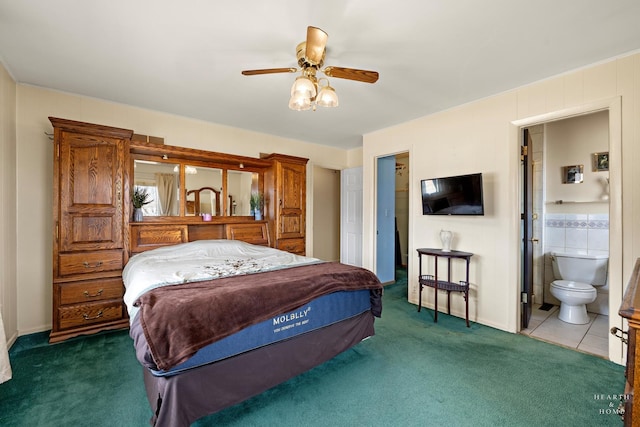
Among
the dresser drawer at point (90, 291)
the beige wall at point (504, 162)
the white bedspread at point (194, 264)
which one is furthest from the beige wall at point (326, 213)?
the dresser drawer at point (90, 291)

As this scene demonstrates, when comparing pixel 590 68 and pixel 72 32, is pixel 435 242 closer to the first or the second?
pixel 590 68

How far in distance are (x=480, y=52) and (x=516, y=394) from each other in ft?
8.61

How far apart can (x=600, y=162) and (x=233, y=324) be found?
459 cm

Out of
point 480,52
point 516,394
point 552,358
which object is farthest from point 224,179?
point 552,358

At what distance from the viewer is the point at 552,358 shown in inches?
93.6

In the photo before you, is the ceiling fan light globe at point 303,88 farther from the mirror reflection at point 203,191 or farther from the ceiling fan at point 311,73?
the mirror reflection at point 203,191

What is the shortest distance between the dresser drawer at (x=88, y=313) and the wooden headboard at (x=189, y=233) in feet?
1.97

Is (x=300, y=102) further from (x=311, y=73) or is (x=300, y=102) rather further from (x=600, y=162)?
(x=600, y=162)

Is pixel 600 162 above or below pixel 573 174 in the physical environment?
above

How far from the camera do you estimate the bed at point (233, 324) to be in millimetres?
1438

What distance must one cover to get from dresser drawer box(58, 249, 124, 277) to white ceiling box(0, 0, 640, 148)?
1762 mm

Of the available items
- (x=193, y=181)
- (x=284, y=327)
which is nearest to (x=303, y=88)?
(x=284, y=327)

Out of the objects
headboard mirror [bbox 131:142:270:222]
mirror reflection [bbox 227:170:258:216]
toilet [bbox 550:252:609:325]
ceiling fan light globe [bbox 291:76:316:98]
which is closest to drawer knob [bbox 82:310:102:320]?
headboard mirror [bbox 131:142:270:222]

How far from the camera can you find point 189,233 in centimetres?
368
